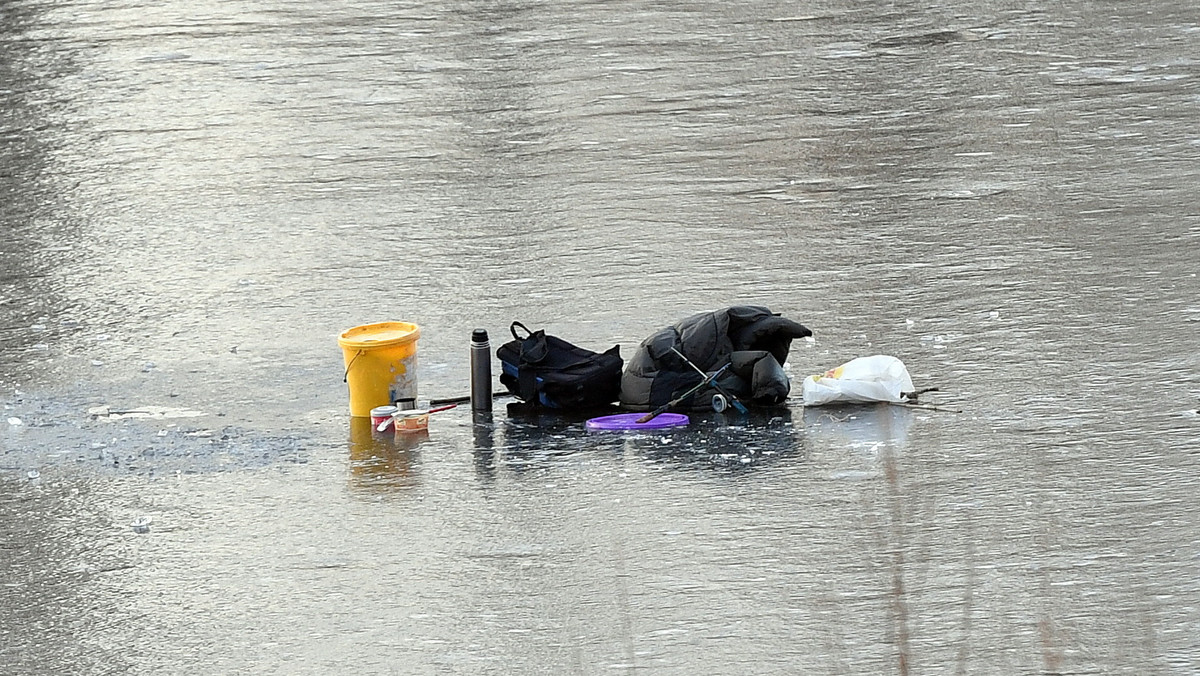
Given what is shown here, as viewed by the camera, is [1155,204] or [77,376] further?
[1155,204]

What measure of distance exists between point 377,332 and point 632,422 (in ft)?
4.34

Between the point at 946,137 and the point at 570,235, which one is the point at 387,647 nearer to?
the point at 570,235

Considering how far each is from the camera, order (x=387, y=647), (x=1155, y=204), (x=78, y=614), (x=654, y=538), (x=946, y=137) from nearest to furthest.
Result: (x=387, y=647), (x=78, y=614), (x=654, y=538), (x=1155, y=204), (x=946, y=137)

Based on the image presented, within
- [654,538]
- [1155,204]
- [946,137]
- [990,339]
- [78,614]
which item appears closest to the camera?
[78,614]

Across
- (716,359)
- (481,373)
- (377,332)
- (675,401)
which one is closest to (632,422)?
(675,401)

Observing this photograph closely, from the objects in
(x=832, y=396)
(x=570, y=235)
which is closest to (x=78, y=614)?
(x=832, y=396)

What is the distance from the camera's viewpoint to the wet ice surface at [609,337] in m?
5.72

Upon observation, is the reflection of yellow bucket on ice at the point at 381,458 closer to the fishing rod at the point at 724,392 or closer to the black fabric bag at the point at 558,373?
the black fabric bag at the point at 558,373

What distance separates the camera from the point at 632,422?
769cm

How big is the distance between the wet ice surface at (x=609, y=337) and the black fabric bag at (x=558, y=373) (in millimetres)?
178

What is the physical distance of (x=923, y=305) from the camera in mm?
8977

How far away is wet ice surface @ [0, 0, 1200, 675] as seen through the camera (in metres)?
5.72

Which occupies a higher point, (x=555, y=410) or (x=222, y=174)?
(x=222, y=174)

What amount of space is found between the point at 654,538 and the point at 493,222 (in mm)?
5023
